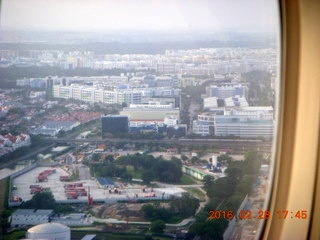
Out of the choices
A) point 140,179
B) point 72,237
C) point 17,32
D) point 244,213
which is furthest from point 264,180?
point 17,32

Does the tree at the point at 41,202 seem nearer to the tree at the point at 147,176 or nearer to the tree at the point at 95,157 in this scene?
the tree at the point at 95,157

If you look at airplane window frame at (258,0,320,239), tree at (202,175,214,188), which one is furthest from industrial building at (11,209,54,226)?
airplane window frame at (258,0,320,239)

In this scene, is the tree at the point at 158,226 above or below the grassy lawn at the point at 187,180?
below

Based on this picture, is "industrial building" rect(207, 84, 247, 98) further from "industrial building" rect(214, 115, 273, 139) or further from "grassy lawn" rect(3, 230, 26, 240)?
"grassy lawn" rect(3, 230, 26, 240)

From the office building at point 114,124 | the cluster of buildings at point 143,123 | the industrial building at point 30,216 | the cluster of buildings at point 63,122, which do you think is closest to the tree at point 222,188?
the cluster of buildings at point 143,123

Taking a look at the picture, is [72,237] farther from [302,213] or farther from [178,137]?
[302,213]

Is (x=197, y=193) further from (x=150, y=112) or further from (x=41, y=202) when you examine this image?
(x=41, y=202)
